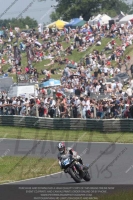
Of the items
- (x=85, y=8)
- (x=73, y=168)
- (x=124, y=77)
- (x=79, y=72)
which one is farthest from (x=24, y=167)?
Result: (x=85, y=8)

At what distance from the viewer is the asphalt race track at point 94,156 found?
19000 mm

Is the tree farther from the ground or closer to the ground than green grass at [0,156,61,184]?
farther from the ground

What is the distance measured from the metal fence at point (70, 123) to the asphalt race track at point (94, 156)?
1.68 m

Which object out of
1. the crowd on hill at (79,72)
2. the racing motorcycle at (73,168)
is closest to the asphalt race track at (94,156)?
the racing motorcycle at (73,168)

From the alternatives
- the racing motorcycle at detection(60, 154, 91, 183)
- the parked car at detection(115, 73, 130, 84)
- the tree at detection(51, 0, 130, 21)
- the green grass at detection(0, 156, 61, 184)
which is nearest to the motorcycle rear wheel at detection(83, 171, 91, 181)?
the racing motorcycle at detection(60, 154, 91, 183)

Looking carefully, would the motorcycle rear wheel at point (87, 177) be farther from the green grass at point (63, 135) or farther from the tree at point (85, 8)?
the tree at point (85, 8)

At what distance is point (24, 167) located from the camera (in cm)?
2233

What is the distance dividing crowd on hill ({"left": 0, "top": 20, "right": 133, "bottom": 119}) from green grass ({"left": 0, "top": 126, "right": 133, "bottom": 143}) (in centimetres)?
85

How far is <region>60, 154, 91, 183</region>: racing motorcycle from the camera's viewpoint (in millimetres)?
17891
